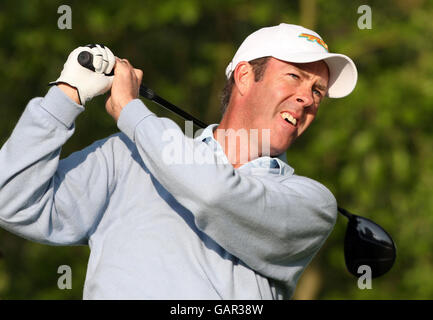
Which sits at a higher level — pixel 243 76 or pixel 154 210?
pixel 243 76

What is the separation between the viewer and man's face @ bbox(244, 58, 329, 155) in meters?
2.70

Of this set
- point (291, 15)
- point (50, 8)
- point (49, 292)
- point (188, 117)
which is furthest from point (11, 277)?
point (188, 117)

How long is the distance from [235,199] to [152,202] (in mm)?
301

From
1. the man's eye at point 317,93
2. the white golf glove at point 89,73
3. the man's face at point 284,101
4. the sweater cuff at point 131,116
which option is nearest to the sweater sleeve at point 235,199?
the sweater cuff at point 131,116

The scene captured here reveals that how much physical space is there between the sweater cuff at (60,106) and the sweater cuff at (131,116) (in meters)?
0.13

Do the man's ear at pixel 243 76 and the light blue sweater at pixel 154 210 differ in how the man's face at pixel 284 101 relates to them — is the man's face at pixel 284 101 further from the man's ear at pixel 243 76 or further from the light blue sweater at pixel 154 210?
the light blue sweater at pixel 154 210

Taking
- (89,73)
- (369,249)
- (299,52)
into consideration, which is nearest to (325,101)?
(369,249)

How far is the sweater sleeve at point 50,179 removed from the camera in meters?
2.29

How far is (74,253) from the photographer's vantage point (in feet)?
23.2

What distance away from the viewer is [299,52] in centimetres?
272

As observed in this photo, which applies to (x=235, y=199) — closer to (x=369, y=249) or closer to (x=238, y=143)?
(x=238, y=143)

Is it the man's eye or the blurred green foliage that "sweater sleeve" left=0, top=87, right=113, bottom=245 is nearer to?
the man's eye

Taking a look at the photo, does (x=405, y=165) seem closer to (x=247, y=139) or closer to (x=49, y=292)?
(x=49, y=292)

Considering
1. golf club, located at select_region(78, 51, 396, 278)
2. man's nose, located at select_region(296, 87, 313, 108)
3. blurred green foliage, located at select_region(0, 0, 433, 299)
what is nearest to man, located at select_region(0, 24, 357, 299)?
man's nose, located at select_region(296, 87, 313, 108)
